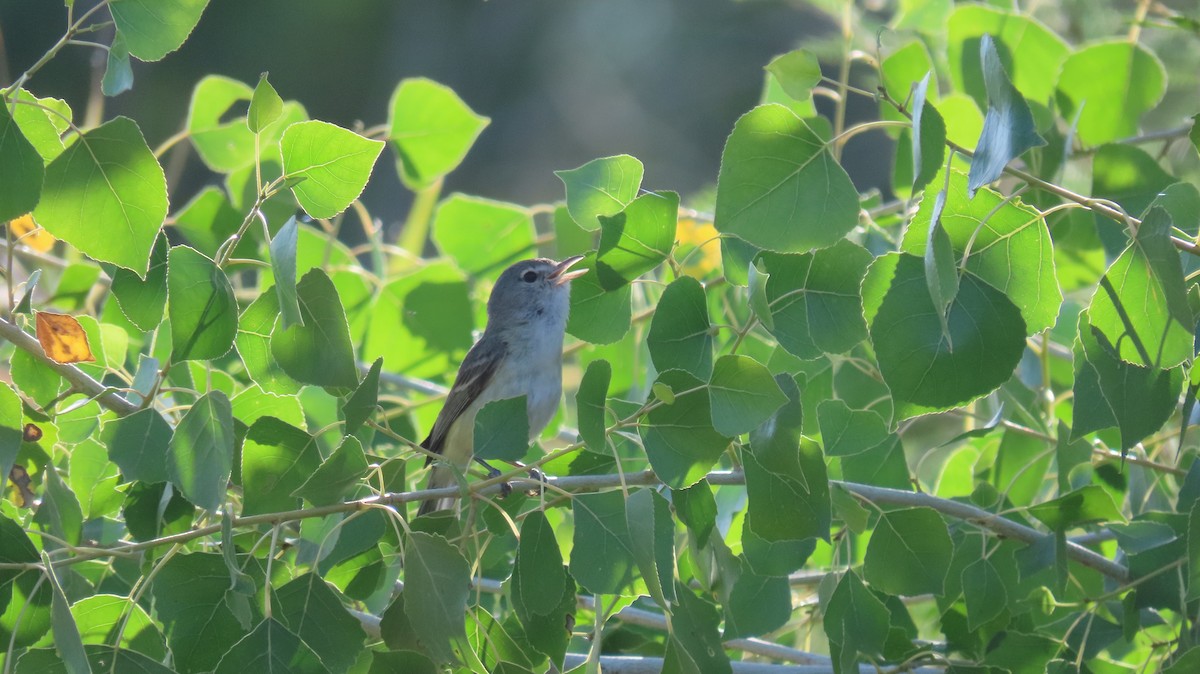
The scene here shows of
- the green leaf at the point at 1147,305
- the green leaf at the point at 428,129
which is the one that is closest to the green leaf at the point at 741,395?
the green leaf at the point at 1147,305

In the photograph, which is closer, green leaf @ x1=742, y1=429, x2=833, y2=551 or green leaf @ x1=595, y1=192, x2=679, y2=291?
green leaf @ x1=742, y1=429, x2=833, y2=551

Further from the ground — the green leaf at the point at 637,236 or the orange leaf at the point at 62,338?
the green leaf at the point at 637,236

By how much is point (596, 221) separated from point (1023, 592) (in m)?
0.97

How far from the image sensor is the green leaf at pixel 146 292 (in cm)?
174

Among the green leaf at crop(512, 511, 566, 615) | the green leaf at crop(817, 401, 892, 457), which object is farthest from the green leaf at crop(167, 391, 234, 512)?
the green leaf at crop(817, 401, 892, 457)

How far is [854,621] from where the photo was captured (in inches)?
66.0

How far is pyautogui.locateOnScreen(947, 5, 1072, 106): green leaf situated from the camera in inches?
97.4

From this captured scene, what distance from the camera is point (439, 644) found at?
4.83 feet

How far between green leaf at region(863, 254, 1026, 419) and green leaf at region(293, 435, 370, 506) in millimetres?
717

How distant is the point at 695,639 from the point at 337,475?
559 mm

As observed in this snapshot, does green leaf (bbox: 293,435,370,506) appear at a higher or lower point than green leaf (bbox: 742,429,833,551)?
higher

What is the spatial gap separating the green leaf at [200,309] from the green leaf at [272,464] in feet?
0.45

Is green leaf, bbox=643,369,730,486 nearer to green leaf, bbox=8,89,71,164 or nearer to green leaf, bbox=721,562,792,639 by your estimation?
green leaf, bbox=721,562,792,639

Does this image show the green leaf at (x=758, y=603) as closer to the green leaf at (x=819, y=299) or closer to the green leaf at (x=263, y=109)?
the green leaf at (x=819, y=299)
